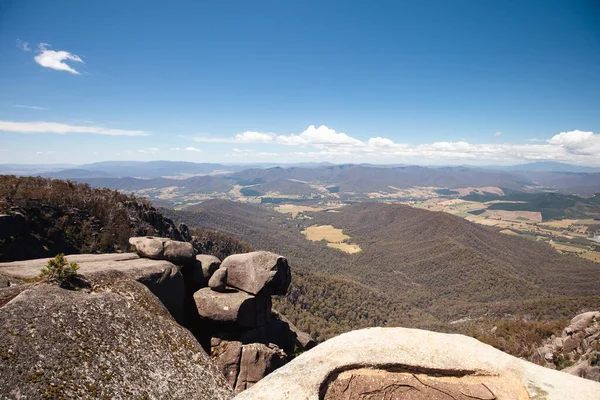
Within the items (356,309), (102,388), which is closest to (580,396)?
(102,388)

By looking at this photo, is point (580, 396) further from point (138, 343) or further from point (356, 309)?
point (356, 309)

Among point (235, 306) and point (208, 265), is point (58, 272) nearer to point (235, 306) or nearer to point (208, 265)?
point (235, 306)

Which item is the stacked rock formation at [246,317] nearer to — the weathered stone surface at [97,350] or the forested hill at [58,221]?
the weathered stone surface at [97,350]

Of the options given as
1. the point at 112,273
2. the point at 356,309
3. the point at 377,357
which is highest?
the point at 112,273

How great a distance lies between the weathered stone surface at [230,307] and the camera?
20.0 metres

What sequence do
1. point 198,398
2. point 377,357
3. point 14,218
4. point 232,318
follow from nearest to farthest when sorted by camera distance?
point 377,357, point 198,398, point 232,318, point 14,218

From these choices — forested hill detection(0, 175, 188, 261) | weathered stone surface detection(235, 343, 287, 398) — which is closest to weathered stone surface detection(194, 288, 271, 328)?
weathered stone surface detection(235, 343, 287, 398)

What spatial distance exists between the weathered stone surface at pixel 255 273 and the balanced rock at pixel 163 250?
Result: 126 inches

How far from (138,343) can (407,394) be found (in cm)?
1059

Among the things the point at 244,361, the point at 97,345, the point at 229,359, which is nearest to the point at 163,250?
the point at 229,359

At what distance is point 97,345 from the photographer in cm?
1026

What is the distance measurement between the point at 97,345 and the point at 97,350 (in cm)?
22

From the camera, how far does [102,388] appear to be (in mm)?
9117

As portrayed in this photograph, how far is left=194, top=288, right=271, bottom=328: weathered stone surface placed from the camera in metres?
20.0
